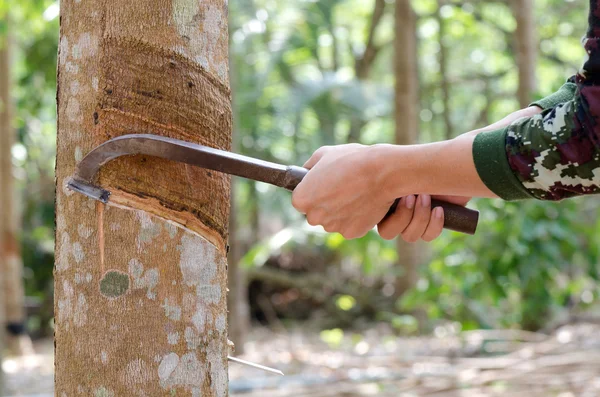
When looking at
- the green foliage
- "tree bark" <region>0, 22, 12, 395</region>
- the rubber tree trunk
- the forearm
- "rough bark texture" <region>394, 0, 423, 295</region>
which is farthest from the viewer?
"tree bark" <region>0, 22, 12, 395</region>

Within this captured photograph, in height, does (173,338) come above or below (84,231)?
below

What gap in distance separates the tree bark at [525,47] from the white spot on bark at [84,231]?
470cm

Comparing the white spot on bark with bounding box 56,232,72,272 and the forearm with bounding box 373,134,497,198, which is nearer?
the forearm with bounding box 373,134,497,198

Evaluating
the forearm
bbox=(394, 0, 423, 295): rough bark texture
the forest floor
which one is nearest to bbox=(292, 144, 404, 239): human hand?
the forearm

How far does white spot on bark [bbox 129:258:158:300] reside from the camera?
4.00ft

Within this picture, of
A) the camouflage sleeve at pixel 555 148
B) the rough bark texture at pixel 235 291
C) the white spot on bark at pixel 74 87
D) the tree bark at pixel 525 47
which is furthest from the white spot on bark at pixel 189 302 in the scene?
the tree bark at pixel 525 47

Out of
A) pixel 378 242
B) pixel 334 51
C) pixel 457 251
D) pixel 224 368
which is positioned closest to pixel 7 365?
pixel 378 242

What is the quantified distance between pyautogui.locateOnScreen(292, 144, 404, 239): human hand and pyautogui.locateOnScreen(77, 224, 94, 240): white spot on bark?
0.38 m

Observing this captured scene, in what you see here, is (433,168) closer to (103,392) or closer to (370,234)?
(103,392)

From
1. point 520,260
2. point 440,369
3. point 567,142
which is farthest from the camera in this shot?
point 520,260

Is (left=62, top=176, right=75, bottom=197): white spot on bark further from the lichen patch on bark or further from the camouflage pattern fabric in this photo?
the camouflage pattern fabric

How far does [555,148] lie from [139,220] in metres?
0.72

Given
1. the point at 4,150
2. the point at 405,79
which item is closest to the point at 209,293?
the point at 405,79

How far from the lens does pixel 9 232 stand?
6.46 m
